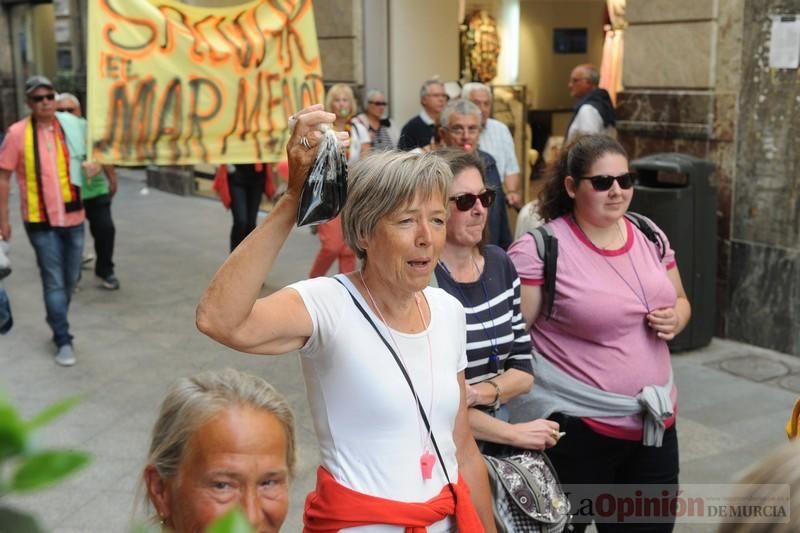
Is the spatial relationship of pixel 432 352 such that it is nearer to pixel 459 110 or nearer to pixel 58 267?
pixel 459 110

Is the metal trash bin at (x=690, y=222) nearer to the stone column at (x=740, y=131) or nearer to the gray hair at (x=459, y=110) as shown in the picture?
the stone column at (x=740, y=131)

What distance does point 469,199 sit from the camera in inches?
125

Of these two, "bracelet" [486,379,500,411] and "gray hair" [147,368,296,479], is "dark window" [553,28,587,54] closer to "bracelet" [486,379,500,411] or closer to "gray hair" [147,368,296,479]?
"bracelet" [486,379,500,411]

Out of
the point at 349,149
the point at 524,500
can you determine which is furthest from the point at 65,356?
the point at 524,500

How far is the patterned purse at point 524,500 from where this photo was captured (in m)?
2.78

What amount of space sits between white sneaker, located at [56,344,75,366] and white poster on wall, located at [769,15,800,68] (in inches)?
203

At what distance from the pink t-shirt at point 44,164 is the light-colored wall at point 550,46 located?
381 inches

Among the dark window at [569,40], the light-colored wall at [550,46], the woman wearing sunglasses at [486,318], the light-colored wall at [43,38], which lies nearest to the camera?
the woman wearing sunglasses at [486,318]

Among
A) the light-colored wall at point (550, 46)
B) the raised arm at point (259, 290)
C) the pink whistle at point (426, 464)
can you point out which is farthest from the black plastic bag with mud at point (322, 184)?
the light-colored wall at point (550, 46)

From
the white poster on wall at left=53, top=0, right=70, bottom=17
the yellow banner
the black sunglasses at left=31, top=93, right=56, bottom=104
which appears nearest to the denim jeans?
the yellow banner

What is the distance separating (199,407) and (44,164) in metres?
5.37

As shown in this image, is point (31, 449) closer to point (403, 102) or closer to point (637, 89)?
point (637, 89)

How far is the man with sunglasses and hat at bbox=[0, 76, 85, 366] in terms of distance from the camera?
22.1ft

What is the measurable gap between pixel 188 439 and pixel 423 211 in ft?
2.58
